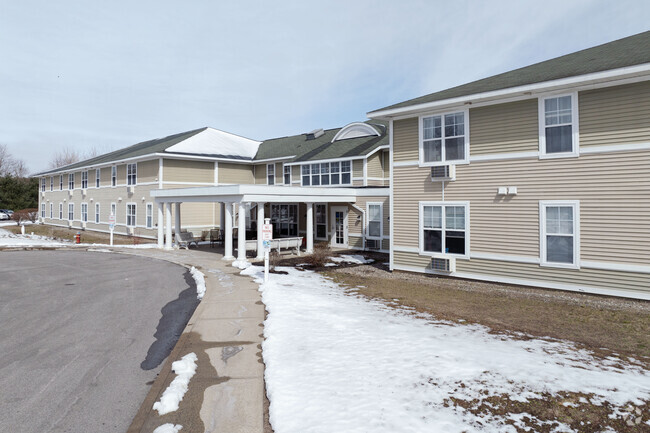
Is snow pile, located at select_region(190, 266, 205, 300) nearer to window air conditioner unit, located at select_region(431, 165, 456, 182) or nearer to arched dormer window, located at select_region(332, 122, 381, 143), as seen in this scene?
window air conditioner unit, located at select_region(431, 165, 456, 182)

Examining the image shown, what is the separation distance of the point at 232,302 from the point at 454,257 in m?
7.85

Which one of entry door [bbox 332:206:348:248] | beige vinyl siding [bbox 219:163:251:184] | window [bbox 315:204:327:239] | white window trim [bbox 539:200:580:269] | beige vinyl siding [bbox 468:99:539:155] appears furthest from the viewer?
beige vinyl siding [bbox 219:163:251:184]

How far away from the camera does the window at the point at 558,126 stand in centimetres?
1126

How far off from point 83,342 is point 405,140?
1192 centimetres

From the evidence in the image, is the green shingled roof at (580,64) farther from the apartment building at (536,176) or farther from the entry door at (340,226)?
the entry door at (340,226)

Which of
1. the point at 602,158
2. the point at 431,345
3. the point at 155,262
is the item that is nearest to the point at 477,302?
the point at 431,345

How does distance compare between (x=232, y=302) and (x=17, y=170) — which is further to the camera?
(x=17, y=170)

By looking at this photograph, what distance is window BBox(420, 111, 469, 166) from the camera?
1341cm

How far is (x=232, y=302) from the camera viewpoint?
992 centimetres

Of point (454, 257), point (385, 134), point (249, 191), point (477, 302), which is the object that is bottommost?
point (477, 302)

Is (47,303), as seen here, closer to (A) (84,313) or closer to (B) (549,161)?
(A) (84,313)

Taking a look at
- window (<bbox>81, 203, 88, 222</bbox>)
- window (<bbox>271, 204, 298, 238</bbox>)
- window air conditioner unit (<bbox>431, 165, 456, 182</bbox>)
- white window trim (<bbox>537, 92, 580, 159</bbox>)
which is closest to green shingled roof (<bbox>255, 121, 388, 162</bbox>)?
window (<bbox>271, 204, 298, 238</bbox>)

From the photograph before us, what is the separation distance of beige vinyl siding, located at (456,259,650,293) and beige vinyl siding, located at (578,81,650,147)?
3.67m

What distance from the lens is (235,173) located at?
103 ft
